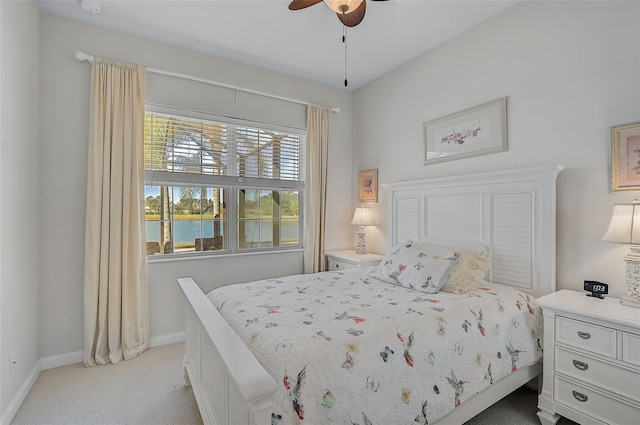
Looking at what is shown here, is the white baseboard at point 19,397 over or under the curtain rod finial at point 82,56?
under

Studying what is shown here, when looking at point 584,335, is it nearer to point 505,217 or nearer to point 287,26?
point 505,217

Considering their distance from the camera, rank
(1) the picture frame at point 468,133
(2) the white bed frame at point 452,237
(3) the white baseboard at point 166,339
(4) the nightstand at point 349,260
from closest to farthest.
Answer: (2) the white bed frame at point 452,237 < (1) the picture frame at point 468,133 < (3) the white baseboard at point 166,339 < (4) the nightstand at point 349,260

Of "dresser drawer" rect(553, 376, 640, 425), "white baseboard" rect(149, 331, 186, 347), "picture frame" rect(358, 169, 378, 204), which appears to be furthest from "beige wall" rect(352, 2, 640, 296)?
"white baseboard" rect(149, 331, 186, 347)

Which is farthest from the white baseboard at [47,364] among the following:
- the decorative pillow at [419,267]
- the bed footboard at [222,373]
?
the decorative pillow at [419,267]

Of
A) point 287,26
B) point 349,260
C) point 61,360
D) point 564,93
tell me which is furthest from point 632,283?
point 61,360

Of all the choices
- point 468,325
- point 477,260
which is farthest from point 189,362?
point 477,260

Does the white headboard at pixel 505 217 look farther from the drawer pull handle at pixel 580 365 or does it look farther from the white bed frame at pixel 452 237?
the drawer pull handle at pixel 580 365

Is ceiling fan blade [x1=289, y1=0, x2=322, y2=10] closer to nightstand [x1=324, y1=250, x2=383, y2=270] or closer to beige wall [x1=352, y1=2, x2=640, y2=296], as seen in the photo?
beige wall [x1=352, y1=2, x2=640, y2=296]

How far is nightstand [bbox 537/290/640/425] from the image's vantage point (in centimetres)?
149

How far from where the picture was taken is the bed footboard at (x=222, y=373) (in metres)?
0.92

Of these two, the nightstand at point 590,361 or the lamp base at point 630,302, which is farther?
the lamp base at point 630,302

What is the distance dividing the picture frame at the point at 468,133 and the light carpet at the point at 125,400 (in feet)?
6.14

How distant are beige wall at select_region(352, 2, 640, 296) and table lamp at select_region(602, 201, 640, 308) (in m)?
0.19

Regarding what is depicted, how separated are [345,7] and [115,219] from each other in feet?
7.80
